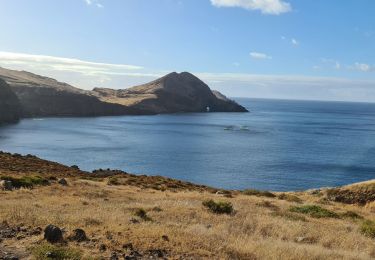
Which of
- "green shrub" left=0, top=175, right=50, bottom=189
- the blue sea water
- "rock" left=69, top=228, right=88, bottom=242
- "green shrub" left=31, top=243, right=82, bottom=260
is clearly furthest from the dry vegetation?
the blue sea water

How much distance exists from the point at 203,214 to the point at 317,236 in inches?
223

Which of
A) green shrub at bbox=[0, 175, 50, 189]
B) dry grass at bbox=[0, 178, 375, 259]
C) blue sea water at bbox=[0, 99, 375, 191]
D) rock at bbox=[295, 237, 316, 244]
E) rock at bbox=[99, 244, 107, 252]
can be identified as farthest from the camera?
blue sea water at bbox=[0, 99, 375, 191]

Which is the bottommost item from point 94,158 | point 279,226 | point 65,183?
point 94,158

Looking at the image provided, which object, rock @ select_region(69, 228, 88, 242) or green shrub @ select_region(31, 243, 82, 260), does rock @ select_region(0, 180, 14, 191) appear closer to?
rock @ select_region(69, 228, 88, 242)

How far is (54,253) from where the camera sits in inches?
432

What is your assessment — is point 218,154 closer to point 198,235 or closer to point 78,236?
point 198,235

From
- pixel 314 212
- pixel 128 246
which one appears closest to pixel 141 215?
pixel 128 246

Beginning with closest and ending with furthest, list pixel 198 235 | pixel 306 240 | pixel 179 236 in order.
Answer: pixel 179 236
pixel 198 235
pixel 306 240

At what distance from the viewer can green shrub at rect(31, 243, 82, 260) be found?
10.8 metres

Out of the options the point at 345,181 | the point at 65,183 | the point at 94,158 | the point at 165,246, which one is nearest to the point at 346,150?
the point at 345,181

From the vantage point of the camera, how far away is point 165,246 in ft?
41.8

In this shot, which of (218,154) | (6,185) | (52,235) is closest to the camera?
(52,235)

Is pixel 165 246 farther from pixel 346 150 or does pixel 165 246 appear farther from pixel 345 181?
pixel 346 150

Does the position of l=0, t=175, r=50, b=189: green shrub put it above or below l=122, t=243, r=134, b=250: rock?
below
